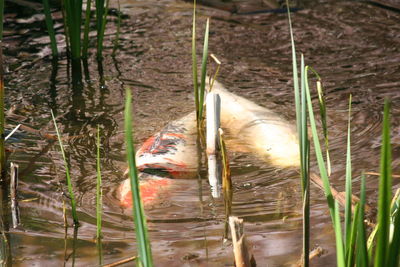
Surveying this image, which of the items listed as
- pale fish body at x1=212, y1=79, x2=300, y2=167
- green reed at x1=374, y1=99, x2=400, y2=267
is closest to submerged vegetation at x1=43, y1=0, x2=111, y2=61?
pale fish body at x1=212, y1=79, x2=300, y2=167

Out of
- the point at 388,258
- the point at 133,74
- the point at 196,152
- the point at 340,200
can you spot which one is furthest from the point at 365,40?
the point at 388,258

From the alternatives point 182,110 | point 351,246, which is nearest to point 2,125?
point 182,110

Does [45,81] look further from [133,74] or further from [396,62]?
[396,62]

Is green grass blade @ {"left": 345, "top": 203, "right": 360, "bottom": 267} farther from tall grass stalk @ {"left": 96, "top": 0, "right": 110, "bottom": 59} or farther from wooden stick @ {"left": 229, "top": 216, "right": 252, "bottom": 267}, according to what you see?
tall grass stalk @ {"left": 96, "top": 0, "right": 110, "bottom": 59}

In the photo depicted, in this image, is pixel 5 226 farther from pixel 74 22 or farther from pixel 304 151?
pixel 74 22

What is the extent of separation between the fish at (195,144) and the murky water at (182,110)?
8 cm

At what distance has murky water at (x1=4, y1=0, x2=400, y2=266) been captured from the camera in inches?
83.1

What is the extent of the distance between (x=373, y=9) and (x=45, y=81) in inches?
90.2

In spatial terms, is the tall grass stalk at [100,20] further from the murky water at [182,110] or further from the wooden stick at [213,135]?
the wooden stick at [213,135]

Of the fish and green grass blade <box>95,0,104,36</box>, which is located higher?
green grass blade <box>95,0,104,36</box>

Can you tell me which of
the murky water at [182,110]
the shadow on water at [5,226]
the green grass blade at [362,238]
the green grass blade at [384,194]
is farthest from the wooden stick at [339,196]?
the shadow on water at [5,226]

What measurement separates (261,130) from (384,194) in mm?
1901

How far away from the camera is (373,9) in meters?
4.77

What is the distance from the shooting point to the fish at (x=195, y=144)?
103 inches
